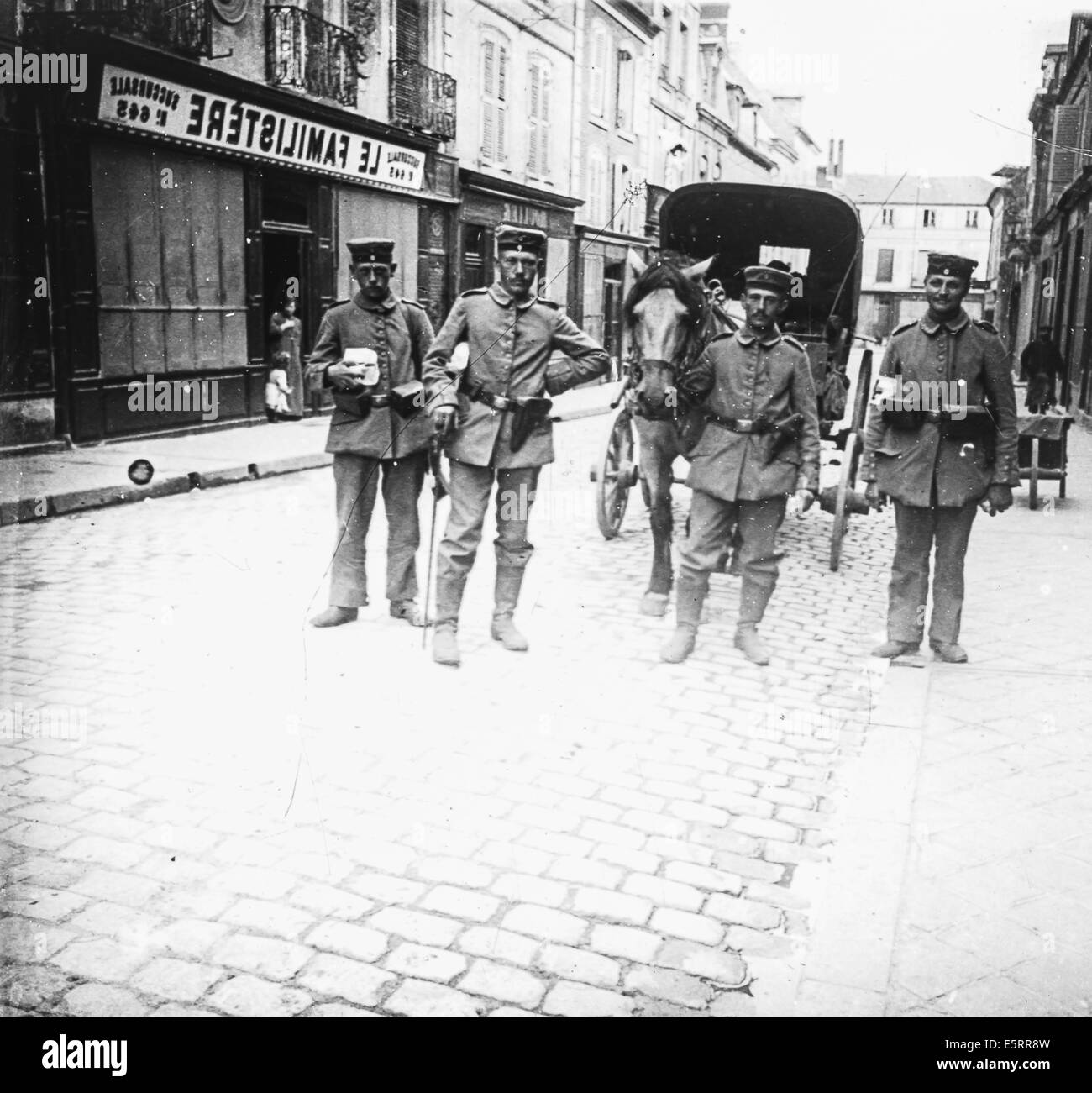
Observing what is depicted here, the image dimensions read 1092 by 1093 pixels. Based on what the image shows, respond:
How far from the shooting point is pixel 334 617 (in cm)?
578

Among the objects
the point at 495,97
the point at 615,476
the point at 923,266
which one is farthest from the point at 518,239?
the point at 923,266

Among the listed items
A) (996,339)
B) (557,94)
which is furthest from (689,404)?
(557,94)

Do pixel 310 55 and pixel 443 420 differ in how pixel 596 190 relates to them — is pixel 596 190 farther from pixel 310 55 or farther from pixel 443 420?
pixel 443 420

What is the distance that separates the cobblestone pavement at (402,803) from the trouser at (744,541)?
366 millimetres

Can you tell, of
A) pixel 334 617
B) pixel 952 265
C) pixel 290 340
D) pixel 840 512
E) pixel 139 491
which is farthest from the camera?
pixel 290 340

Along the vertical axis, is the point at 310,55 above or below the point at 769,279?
above

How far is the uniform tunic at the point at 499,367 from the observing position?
17.2ft

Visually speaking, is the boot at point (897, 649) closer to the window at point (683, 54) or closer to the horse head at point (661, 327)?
the horse head at point (661, 327)

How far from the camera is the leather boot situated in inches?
209

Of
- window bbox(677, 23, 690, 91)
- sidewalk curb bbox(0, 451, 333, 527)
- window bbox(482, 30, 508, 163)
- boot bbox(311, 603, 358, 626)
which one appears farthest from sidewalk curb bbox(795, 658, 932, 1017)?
window bbox(677, 23, 690, 91)

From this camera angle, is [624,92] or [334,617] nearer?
[334,617]

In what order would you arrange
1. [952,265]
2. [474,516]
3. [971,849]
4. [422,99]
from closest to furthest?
[971,849]
[952,265]
[474,516]
[422,99]

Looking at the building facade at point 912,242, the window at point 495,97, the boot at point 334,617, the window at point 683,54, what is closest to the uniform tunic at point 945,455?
the boot at point 334,617

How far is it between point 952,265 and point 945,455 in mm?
868
